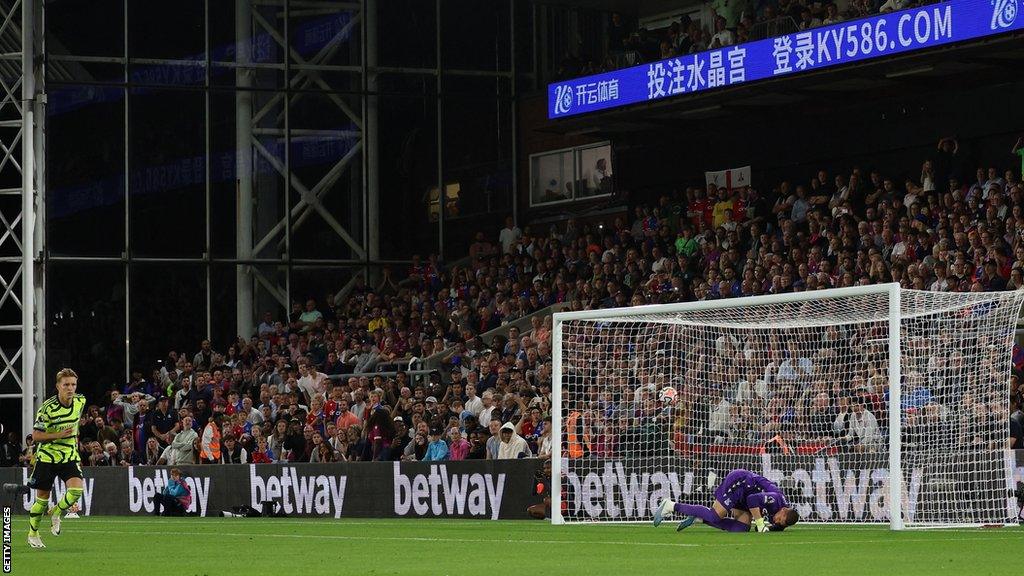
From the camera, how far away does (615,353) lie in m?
22.7

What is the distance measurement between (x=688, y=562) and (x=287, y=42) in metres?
28.2

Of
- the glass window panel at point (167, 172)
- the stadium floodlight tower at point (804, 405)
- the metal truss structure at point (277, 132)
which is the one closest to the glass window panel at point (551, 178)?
the metal truss structure at point (277, 132)

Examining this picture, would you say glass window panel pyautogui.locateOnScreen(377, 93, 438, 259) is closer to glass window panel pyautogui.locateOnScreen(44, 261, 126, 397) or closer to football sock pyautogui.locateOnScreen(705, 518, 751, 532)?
glass window panel pyautogui.locateOnScreen(44, 261, 126, 397)

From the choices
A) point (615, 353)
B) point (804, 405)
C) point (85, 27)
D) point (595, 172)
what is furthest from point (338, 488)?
point (85, 27)

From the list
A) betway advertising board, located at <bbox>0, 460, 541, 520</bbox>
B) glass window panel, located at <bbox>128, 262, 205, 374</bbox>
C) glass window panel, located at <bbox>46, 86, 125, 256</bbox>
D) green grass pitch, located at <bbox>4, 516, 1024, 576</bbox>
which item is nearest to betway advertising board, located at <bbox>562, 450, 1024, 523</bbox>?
green grass pitch, located at <bbox>4, 516, 1024, 576</bbox>

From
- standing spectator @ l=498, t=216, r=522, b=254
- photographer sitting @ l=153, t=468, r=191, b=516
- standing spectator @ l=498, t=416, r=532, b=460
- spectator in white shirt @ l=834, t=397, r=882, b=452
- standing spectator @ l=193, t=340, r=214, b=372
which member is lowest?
photographer sitting @ l=153, t=468, r=191, b=516

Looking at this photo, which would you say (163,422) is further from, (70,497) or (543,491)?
(70,497)

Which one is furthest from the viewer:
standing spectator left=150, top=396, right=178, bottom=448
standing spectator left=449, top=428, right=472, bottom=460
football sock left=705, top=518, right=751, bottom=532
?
standing spectator left=150, top=396, right=178, bottom=448

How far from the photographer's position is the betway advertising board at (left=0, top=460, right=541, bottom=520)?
23.4 m

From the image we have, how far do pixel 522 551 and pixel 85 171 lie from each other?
82.2ft

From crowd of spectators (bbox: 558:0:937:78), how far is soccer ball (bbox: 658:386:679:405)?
926cm

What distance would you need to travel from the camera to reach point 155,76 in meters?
38.4

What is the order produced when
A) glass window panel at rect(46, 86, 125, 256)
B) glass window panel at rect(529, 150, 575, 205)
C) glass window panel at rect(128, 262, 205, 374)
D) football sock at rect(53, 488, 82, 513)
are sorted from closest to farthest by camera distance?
football sock at rect(53, 488, 82, 513) → glass window panel at rect(46, 86, 125, 256) → glass window panel at rect(128, 262, 205, 374) → glass window panel at rect(529, 150, 575, 205)

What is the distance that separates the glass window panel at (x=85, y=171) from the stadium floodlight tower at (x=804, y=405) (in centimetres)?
1731
